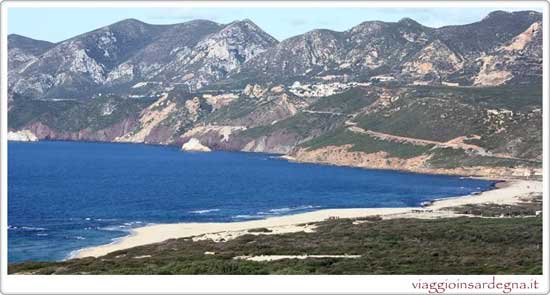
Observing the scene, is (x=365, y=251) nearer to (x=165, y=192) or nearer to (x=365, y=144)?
(x=165, y=192)

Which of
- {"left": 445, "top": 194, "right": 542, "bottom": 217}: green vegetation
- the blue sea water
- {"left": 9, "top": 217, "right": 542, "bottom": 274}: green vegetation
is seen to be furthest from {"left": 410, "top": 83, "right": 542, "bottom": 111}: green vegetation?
{"left": 9, "top": 217, "right": 542, "bottom": 274}: green vegetation

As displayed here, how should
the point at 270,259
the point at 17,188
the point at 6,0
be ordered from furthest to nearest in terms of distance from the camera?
the point at 17,188 < the point at 270,259 < the point at 6,0

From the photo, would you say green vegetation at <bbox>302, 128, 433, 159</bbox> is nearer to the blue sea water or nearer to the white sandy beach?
the blue sea water

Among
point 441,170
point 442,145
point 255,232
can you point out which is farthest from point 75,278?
point 442,145

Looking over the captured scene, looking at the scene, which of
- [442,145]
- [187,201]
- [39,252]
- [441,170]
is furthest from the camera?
[442,145]

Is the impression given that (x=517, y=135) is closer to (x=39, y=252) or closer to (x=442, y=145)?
(x=442, y=145)

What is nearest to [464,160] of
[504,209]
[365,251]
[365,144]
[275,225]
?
[365,144]
